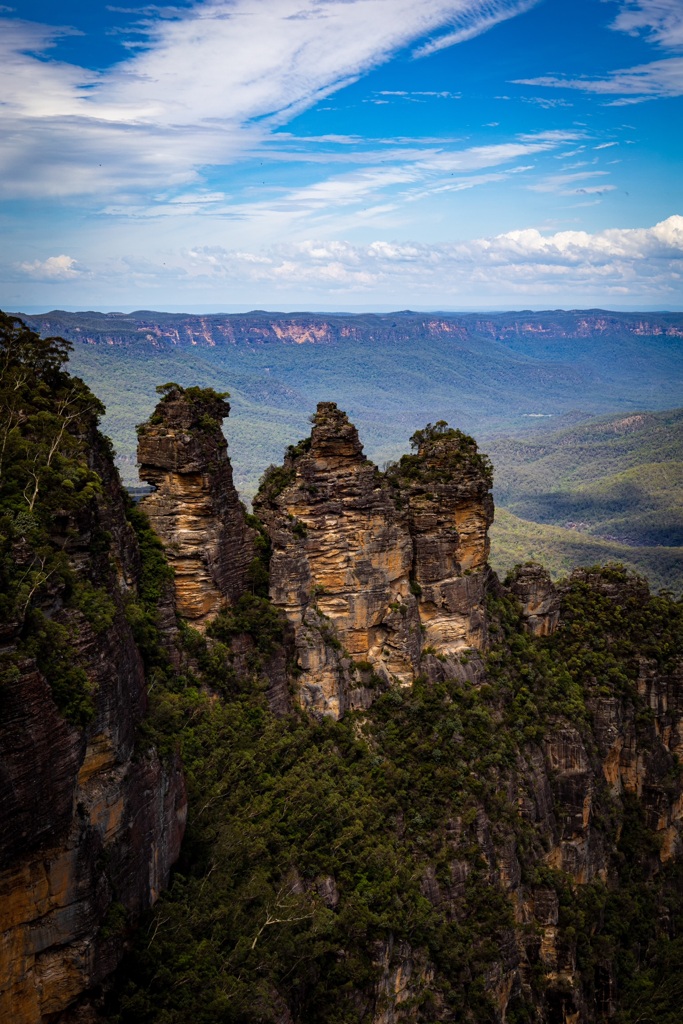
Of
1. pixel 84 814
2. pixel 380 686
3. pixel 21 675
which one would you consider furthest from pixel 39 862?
pixel 380 686

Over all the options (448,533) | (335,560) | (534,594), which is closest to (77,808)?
(335,560)

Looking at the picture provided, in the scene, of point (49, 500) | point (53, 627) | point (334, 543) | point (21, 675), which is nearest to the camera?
point (21, 675)

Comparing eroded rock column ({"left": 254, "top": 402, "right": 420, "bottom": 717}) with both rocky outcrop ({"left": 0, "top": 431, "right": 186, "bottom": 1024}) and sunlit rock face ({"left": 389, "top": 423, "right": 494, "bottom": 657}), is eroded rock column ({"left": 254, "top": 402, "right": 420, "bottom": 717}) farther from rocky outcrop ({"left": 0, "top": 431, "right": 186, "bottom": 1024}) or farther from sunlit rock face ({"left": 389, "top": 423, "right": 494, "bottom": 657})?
rocky outcrop ({"left": 0, "top": 431, "right": 186, "bottom": 1024})

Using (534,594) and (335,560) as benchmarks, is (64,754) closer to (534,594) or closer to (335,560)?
(335,560)

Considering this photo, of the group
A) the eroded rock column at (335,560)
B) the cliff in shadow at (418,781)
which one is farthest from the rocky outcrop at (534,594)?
the eroded rock column at (335,560)

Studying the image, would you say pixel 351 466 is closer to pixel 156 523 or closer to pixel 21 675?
pixel 156 523

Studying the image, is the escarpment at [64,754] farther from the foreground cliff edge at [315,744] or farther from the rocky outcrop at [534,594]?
the rocky outcrop at [534,594]

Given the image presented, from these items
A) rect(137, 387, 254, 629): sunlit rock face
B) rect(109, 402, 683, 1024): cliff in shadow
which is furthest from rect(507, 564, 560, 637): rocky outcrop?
rect(137, 387, 254, 629): sunlit rock face
